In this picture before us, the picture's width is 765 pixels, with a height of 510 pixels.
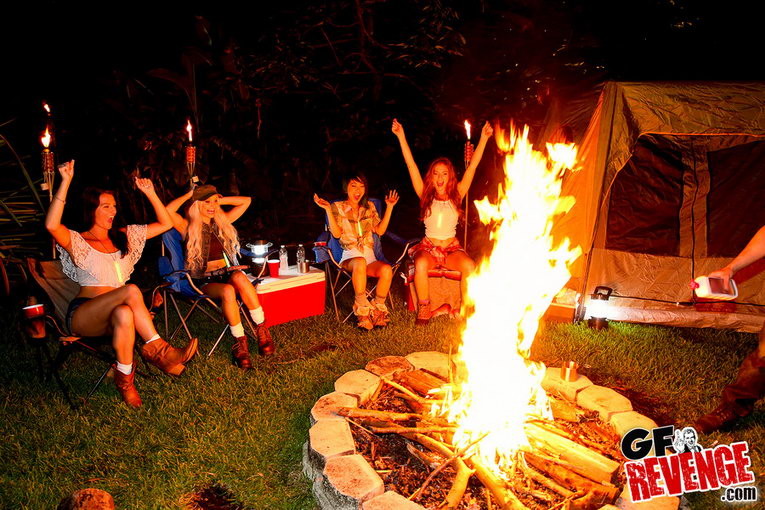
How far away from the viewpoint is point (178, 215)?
4.22 metres

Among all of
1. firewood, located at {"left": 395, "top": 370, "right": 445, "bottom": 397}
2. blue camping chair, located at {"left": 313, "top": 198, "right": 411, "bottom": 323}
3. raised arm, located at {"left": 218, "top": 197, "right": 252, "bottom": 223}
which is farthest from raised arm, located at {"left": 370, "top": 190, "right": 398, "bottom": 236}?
firewood, located at {"left": 395, "top": 370, "right": 445, "bottom": 397}

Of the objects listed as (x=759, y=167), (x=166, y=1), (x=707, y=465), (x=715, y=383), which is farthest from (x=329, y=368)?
(x=166, y=1)

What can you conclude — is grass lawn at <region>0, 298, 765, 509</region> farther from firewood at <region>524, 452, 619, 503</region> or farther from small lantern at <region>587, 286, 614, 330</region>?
firewood at <region>524, 452, 619, 503</region>

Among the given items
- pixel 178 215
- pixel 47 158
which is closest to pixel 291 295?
pixel 178 215

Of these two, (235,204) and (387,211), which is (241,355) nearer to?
(235,204)

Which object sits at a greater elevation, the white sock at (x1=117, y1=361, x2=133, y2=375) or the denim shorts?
the denim shorts

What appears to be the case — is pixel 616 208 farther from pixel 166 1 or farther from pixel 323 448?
pixel 166 1

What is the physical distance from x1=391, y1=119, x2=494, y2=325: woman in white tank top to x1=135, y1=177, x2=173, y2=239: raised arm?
7.41 feet

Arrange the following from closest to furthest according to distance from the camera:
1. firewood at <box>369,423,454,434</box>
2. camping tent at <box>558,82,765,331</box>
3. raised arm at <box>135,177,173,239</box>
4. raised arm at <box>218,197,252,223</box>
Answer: firewood at <box>369,423,454,434</box>
raised arm at <box>135,177,173,239</box>
camping tent at <box>558,82,765,331</box>
raised arm at <box>218,197,252,223</box>

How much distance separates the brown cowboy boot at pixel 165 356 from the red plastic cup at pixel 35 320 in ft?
2.06

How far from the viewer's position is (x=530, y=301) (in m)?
3.45

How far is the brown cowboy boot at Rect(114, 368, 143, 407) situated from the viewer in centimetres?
332

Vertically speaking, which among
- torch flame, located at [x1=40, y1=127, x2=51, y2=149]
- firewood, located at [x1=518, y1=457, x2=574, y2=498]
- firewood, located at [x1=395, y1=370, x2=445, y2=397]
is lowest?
firewood, located at [x1=518, y1=457, x2=574, y2=498]

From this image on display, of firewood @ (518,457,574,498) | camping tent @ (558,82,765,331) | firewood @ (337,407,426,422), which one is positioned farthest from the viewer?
camping tent @ (558,82,765,331)
